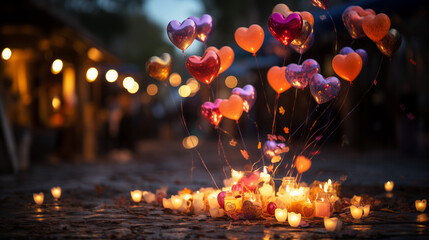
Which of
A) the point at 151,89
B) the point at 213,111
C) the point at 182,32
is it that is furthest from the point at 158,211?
the point at 151,89

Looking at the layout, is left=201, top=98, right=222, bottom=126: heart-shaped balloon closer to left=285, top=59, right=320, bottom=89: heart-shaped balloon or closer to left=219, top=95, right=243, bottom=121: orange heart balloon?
left=219, top=95, right=243, bottom=121: orange heart balloon

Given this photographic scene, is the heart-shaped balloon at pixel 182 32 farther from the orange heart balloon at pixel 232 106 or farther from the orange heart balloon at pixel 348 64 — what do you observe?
the orange heart balloon at pixel 348 64

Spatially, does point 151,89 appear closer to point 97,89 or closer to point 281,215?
point 97,89

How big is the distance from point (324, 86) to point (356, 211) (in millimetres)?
1356

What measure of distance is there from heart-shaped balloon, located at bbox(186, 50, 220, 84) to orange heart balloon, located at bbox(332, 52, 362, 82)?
132cm

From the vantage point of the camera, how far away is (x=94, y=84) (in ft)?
68.8

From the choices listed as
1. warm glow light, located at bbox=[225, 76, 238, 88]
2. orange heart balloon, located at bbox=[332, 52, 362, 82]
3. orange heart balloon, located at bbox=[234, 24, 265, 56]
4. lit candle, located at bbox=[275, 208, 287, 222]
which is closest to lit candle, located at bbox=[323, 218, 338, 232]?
lit candle, located at bbox=[275, 208, 287, 222]

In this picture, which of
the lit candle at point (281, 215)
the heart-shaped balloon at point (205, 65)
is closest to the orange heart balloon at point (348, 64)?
the heart-shaped balloon at point (205, 65)

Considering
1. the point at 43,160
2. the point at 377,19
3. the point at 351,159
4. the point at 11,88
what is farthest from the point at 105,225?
the point at 11,88

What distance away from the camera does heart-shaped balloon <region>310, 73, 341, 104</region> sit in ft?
16.8

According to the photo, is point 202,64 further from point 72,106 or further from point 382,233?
point 72,106

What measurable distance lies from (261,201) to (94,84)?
1710cm

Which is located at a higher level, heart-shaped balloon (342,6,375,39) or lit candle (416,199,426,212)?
heart-shaped balloon (342,6,375,39)

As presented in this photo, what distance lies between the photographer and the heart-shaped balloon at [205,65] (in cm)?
512
